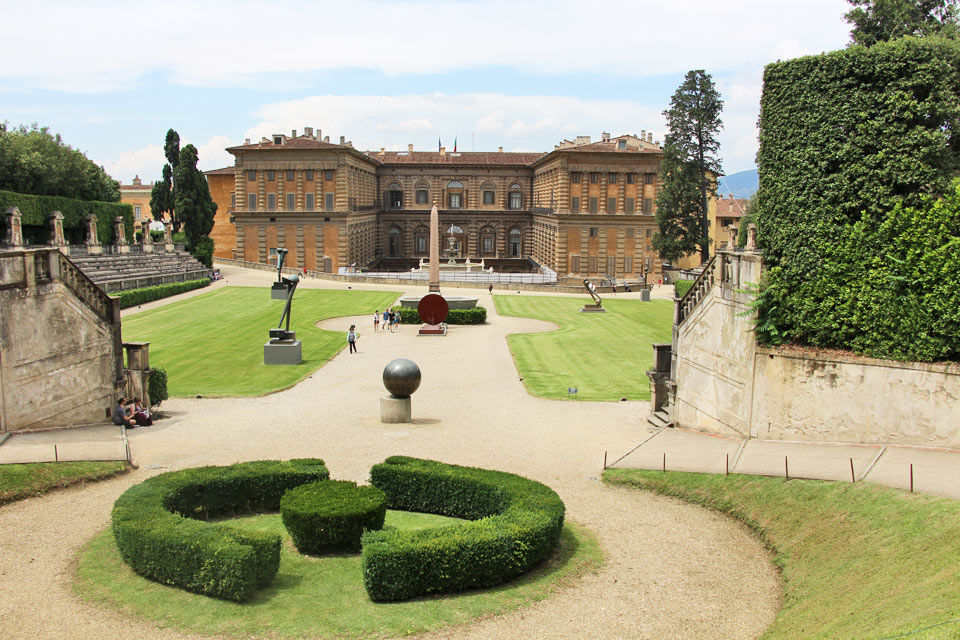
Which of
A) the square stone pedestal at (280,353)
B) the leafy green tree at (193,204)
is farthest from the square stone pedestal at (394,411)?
the leafy green tree at (193,204)

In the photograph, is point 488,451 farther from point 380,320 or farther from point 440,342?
point 380,320

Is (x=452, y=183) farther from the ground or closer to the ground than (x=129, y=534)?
farther from the ground

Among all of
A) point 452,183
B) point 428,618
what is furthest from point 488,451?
point 452,183

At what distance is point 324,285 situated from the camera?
229 feet

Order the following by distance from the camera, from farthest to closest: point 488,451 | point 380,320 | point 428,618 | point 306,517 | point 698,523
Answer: point 380,320 → point 488,451 → point 698,523 → point 306,517 → point 428,618

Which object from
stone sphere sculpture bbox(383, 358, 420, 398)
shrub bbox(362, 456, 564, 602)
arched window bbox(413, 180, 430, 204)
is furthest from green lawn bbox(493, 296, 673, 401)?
arched window bbox(413, 180, 430, 204)

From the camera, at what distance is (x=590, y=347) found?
39594mm

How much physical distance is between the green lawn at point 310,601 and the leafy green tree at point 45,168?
55.6 meters

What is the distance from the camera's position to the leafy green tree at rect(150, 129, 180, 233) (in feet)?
246

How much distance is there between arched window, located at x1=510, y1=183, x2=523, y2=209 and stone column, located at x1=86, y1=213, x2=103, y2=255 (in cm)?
5447

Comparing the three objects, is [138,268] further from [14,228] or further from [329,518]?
[329,518]

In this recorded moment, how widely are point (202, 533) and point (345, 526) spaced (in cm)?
244

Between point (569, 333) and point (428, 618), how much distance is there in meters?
33.9

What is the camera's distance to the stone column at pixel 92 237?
63.3 meters
